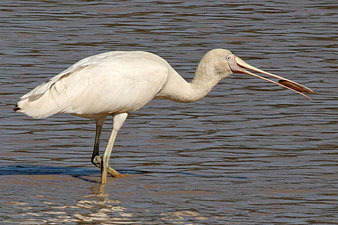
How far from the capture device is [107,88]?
37.9 feet

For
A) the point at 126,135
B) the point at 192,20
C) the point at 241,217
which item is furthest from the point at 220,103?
the point at 192,20

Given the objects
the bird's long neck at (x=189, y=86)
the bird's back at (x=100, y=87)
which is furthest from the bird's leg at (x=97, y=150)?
the bird's long neck at (x=189, y=86)

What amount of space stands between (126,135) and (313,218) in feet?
12.5

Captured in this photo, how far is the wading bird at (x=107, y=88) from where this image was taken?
37.1ft

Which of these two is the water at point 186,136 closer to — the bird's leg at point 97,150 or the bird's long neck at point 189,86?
the bird's leg at point 97,150

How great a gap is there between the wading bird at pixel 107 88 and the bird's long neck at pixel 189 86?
0.03ft

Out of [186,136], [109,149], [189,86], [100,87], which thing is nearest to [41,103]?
[100,87]

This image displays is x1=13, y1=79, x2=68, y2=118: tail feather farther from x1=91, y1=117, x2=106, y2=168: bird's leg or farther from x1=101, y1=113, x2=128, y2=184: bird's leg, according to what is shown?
x1=91, y1=117, x2=106, y2=168: bird's leg

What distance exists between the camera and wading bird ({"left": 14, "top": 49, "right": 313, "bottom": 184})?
11.3m

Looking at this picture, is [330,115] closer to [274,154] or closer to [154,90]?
[274,154]

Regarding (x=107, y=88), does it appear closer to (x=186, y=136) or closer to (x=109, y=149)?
(x=109, y=149)

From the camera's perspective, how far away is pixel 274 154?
1263 cm

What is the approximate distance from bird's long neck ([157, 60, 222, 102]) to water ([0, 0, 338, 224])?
0.71 m

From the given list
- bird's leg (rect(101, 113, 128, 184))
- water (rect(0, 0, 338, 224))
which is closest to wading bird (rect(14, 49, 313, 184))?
bird's leg (rect(101, 113, 128, 184))
